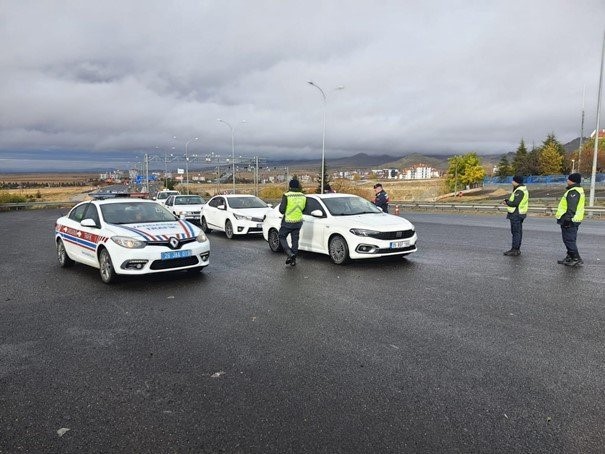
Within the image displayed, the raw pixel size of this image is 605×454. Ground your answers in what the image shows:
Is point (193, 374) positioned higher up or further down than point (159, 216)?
further down

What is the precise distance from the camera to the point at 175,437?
118 inches

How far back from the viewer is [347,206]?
10.6 m

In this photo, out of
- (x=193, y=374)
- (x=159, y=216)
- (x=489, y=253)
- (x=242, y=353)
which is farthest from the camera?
(x=489, y=253)

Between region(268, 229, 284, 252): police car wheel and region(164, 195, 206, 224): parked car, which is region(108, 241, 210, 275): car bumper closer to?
region(268, 229, 284, 252): police car wheel

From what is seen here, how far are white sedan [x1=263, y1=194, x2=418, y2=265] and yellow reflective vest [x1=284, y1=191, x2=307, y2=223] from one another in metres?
0.72

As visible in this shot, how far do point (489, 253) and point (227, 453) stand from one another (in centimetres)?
954

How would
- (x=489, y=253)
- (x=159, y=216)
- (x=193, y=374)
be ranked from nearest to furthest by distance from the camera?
1. (x=193, y=374)
2. (x=159, y=216)
3. (x=489, y=253)

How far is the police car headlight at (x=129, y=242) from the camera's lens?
24.8 ft

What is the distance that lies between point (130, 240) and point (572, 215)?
8331 mm

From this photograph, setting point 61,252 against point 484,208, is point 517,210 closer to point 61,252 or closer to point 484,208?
point 61,252

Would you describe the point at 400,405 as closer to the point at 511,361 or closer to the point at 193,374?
the point at 511,361

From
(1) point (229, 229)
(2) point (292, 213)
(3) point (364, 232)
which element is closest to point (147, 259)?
(2) point (292, 213)

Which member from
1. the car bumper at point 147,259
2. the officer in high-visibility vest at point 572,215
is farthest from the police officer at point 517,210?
the car bumper at point 147,259

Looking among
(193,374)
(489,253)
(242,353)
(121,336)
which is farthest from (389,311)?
(489,253)
